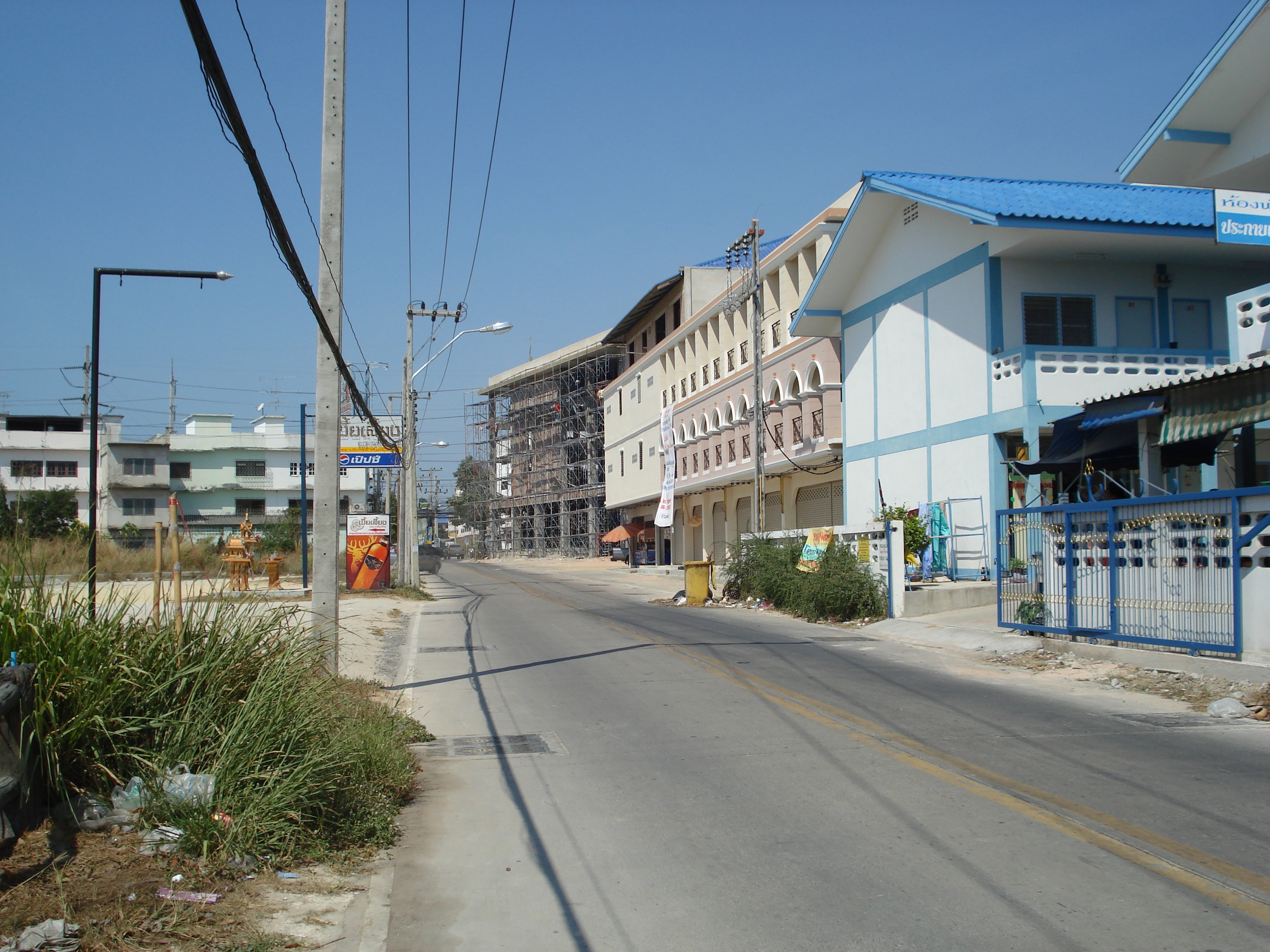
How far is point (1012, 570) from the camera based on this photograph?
16.0 metres

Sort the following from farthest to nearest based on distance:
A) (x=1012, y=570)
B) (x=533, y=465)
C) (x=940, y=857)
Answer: (x=533, y=465)
(x=1012, y=570)
(x=940, y=857)

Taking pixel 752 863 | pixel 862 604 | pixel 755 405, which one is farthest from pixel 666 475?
pixel 752 863

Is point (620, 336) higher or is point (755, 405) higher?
point (620, 336)

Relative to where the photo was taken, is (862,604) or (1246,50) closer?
(1246,50)

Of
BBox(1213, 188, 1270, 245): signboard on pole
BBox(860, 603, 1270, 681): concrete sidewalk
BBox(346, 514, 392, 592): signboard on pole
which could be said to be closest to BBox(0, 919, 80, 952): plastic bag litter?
BBox(860, 603, 1270, 681): concrete sidewalk

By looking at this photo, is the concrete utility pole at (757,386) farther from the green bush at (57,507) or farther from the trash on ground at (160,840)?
the green bush at (57,507)

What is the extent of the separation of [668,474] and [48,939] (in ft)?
126

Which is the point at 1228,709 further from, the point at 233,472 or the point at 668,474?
the point at 233,472

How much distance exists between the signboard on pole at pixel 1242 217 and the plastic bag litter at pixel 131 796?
51.4ft

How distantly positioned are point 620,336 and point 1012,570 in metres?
56.7

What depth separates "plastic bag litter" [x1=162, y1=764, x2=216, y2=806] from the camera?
208 inches

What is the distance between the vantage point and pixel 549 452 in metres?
88.5

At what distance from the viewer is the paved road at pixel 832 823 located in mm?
4656

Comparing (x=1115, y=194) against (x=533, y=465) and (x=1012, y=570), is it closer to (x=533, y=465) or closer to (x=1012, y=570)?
(x=1012, y=570)
